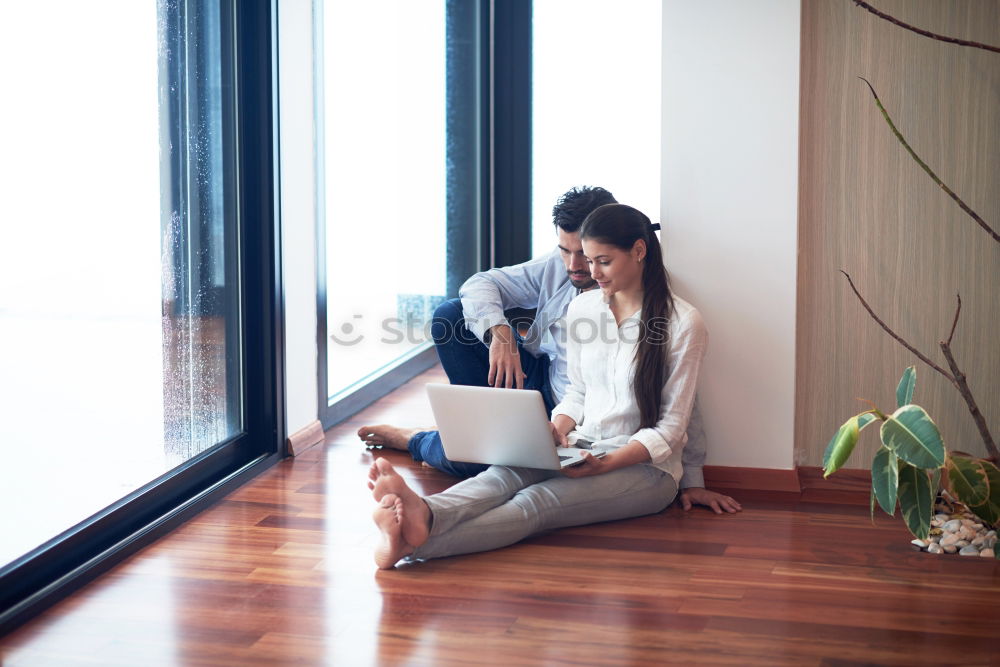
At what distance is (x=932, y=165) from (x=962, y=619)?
122 centimetres

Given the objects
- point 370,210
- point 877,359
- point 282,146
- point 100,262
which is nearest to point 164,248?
point 100,262

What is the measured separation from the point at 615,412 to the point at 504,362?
1.46 ft

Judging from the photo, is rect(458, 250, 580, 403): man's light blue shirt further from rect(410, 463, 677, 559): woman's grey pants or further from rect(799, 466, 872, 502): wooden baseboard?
rect(799, 466, 872, 502): wooden baseboard

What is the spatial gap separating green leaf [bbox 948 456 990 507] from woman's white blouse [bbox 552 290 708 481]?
0.60 m

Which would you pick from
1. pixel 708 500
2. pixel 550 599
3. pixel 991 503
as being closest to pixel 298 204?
pixel 708 500

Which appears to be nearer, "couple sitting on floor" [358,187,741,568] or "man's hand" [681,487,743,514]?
"couple sitting on floor" [358,187,741,568]

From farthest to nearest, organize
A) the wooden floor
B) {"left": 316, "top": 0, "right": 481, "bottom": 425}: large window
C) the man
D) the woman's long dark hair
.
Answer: {"left": 316, "top": 0, "right": 481, "bottom": 425}: large window
the man
the woman's long dark hair
the wooden floor

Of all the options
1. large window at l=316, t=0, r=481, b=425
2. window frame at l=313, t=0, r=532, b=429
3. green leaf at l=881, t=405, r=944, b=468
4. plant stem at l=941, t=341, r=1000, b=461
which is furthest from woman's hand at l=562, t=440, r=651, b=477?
window frame at l=313, t=0, r=532, b=429

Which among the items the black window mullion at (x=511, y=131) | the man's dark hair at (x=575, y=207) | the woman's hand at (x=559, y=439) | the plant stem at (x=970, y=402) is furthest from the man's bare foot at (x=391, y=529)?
the black window mullion at (x=511, y=131)

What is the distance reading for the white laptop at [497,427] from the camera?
7.52 feet

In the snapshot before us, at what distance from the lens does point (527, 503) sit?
2361 millimetres

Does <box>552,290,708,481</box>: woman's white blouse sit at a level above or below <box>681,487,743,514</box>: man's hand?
Answer: above

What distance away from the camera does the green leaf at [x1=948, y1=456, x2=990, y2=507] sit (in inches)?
85.3

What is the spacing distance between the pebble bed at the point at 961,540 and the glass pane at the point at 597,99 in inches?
105
